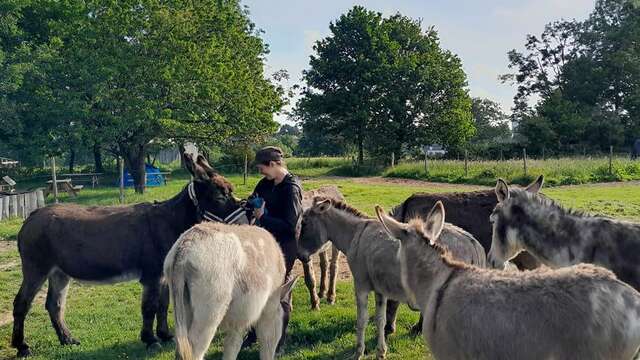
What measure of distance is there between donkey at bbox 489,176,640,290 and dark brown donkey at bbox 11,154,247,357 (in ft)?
9.40

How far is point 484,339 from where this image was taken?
3.33 meters

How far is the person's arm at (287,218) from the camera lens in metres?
5.73

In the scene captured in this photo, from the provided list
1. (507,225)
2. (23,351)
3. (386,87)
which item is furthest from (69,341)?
(386,87)

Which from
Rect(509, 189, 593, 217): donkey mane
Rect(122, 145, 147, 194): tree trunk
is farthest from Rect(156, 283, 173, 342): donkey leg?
Rect(122, 145, 147, 194): tree trunk

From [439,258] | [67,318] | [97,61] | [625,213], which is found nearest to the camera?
[439,258]

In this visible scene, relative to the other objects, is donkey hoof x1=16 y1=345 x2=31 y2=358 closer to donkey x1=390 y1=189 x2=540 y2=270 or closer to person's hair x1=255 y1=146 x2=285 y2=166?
person's hair x1=255 y1=146 x2=285 y2=166

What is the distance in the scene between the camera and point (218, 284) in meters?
4.02

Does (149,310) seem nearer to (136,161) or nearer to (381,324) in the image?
(381,324)

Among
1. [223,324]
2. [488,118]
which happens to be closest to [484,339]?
[223,324]

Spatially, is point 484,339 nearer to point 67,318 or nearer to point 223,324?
point 223,324

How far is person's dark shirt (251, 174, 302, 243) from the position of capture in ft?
18.8

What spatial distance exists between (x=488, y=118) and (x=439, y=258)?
6319 centimetres

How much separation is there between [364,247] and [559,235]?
6.76 ft

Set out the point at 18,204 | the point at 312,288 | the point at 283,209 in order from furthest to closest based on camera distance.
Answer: the point at 18,204 → the point at 312,288 → the point at 283,209
